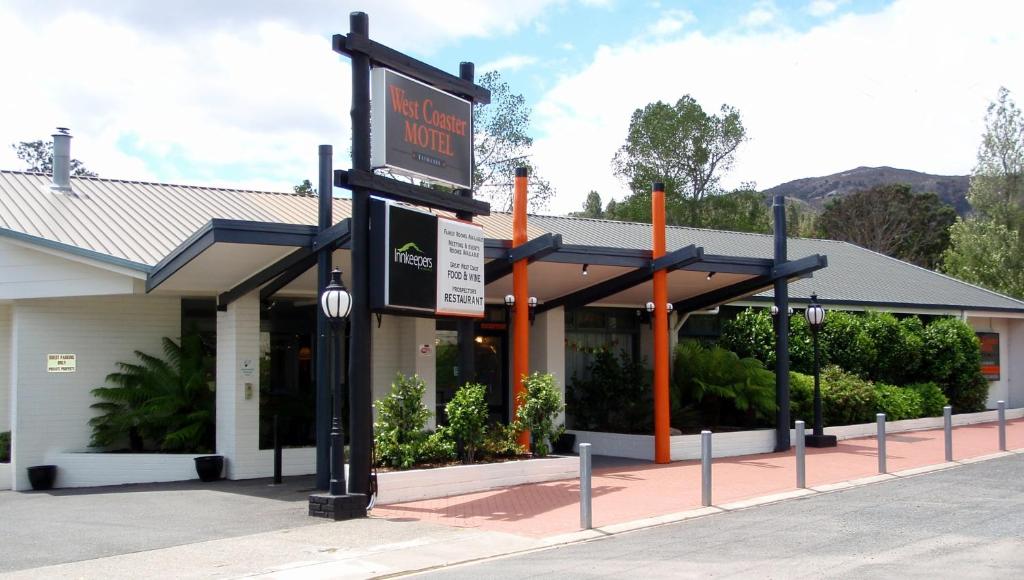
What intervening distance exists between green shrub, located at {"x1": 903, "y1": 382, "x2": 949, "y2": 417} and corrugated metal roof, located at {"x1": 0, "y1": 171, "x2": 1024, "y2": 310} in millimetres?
2694

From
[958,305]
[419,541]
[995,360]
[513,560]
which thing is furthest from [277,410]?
[995,360]

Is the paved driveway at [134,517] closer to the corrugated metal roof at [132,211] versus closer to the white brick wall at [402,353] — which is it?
the white brick wall at [402,353]

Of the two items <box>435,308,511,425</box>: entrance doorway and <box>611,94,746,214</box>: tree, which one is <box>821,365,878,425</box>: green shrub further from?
<box>611,94,746,214</box>: tree

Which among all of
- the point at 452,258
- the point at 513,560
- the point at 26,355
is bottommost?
the point at 513,560

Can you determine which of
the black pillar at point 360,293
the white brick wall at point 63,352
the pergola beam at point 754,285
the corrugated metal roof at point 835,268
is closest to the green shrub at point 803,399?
the pergola beam at point 754,285

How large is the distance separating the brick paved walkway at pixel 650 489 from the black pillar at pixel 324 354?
121cm

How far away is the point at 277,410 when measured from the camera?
17078mm

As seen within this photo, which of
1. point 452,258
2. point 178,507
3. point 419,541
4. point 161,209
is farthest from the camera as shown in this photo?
point 161,209

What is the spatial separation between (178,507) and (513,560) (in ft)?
17.9

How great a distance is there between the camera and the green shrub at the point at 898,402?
2297 centimetres

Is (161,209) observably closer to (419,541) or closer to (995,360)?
(419,541)

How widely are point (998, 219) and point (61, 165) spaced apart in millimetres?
40605

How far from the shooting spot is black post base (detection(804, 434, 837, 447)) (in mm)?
19672

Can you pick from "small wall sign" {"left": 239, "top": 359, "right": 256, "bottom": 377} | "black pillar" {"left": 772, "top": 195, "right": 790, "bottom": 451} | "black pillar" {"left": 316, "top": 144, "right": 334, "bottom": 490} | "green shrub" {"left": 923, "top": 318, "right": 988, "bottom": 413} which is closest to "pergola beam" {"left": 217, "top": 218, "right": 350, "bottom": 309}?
"black pillar" {"left": 316, "top": 144, "right": 334, "bottom": 490}
